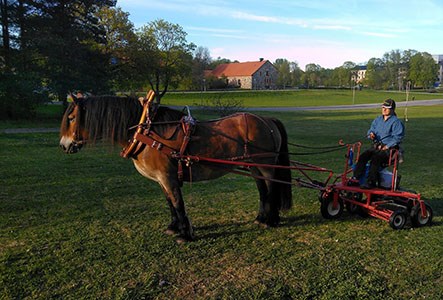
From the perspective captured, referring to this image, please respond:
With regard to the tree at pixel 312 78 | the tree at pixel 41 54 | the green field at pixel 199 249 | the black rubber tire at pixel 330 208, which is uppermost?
the tree at pixel 312 78

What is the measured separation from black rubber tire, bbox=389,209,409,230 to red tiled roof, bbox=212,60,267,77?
95.3 metres

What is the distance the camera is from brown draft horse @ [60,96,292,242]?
4.57 metres

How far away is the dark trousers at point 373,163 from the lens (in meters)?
5.53

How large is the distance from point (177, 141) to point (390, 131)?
337 centimetres

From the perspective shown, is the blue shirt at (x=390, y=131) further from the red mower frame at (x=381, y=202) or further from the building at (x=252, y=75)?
the building at (x=252, y=75)

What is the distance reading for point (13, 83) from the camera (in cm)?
1889

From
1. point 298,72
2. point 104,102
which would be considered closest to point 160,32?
point 104,102

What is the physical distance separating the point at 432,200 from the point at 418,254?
2.95m

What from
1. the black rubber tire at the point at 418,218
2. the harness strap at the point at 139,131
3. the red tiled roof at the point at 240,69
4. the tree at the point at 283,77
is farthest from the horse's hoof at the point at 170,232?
the tree at the point at 283,77

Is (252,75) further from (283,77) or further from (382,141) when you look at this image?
(382,141)

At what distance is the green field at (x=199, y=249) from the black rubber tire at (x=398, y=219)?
0.10 m

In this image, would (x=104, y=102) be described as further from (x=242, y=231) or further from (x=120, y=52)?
(x=120, y=52)

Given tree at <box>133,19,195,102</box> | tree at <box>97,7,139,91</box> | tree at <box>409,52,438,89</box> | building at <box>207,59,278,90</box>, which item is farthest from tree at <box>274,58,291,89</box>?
tree at <box>97,7,139,91</box>

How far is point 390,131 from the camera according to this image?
5.57 m
